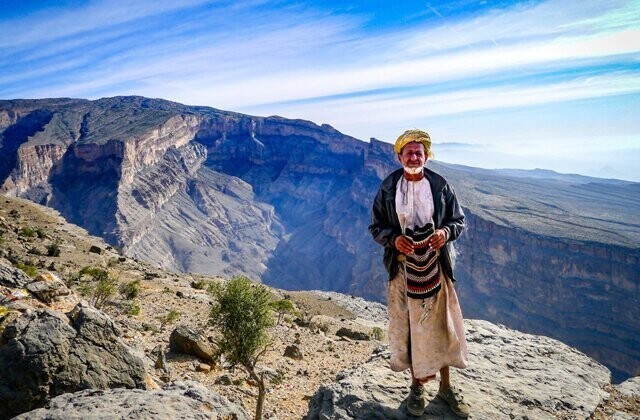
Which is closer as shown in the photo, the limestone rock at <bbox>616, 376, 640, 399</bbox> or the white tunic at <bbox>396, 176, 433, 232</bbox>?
the white tunic at <bbox>396, 176, 433, 232</bbox>

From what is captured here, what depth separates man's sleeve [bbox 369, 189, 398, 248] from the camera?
18.3ft

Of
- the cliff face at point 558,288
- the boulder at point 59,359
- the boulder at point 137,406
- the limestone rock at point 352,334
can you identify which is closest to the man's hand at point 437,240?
the boulder at point 137,406

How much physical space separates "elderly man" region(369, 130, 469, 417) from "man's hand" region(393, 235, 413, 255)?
9cm

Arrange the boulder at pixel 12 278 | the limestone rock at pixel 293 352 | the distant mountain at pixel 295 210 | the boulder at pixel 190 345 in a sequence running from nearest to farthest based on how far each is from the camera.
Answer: the boulder at pixel 12 278 → the boulder at pixel 190 345 → the limestone rock at pixel 293 352 → the distant mountain at pixel 295 210

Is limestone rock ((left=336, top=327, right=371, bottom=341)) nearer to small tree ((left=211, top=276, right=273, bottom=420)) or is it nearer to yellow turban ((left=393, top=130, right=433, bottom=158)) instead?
small tree ((left=211, top=276, right=273, bottom=420))

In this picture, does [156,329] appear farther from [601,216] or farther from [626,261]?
[601,216]

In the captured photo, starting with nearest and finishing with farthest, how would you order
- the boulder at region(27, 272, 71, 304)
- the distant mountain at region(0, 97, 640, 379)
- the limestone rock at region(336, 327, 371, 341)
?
the boulder at region(27, 272, 71, 304)
the limestone rock at region(336, 327, 371, 341)
the distant mountain at region(0, 97, 640, 379)

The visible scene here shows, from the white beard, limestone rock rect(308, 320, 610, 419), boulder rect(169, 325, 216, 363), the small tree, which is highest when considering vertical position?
the white beard

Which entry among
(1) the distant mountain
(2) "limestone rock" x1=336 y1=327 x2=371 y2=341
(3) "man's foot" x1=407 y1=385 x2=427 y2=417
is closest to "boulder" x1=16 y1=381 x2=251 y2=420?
(3) "man's foot" x1=407 y1=385 x2=427 y2=417

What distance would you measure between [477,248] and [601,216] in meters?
46.8

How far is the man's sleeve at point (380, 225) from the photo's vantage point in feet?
18.3

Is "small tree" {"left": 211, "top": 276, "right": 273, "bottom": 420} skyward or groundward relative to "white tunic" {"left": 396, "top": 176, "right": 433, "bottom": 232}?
groundward

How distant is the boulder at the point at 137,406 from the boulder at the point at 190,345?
7.71m

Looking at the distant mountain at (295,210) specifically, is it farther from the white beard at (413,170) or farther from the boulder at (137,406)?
the boulder at (137,406)
